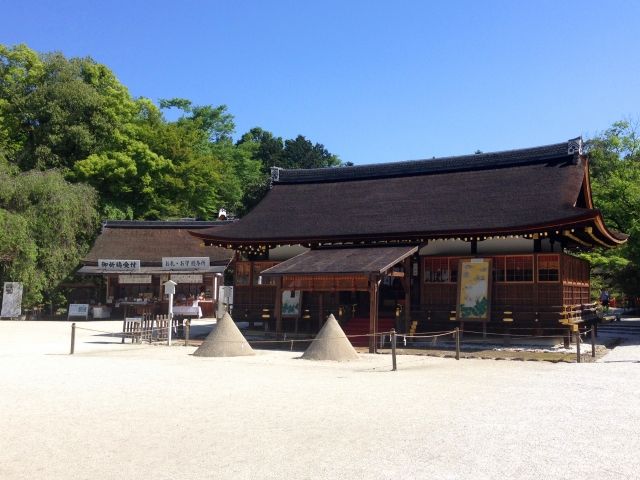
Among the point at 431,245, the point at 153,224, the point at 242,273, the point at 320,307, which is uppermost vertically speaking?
the point at 153,224

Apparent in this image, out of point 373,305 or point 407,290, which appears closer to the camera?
point 373,305

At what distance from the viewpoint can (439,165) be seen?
2350cm

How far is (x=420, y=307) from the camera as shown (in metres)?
19.5

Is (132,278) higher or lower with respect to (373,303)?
higher

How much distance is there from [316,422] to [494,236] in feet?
39.8

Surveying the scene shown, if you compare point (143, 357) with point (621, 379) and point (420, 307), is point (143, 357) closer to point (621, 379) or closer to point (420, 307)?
point (420, 307)

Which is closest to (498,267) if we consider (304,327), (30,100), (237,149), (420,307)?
(420,307)

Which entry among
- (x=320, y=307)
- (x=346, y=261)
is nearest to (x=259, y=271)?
(x=320, y=307)

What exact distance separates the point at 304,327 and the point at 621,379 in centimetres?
1196

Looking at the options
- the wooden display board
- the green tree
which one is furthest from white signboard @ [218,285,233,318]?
the green tree

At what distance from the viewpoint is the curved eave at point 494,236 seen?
16.8m

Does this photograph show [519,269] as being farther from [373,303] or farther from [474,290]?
[373,303]

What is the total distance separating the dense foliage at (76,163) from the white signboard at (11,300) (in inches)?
18.3

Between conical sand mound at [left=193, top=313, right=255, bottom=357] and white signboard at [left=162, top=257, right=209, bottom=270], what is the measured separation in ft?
54.1
